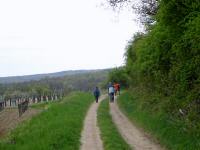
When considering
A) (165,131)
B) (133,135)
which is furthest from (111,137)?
(165,131)

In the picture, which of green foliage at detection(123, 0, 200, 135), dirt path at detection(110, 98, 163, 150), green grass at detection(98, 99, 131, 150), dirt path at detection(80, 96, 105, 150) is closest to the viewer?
green foliage at detection(123, 0, 200, 135)

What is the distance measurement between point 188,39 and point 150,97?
945 centimetres

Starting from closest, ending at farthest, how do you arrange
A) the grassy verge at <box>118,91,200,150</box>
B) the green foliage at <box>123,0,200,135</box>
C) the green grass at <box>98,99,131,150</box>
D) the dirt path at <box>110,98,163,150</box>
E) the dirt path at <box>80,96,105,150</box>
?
the green foliage at <box>123,0,200,135</box>, the grassy verge at <box>118,91,200,150</box>, the green grass at <box>98,99,131,150</box>, the dirt path at <box>110,98,163,150</box>, the dirt path at <box>80,96,105,150</box>

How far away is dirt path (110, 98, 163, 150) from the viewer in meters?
19.3

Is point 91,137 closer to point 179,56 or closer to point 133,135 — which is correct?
point 133,135

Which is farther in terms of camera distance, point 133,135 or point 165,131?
point 133,135

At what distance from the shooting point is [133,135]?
22.6m

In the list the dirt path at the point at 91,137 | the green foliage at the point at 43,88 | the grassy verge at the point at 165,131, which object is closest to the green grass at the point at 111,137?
the dirt path at the point at 91,137

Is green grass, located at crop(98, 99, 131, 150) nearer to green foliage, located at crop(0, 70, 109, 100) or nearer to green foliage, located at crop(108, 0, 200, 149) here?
green foliage, located at crop(108, 0, 200, 149)

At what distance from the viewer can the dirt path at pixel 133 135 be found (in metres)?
19.3

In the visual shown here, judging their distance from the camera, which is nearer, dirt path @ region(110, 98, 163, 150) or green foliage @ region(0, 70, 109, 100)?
dirt path @ region(110, 98, 163, 150)

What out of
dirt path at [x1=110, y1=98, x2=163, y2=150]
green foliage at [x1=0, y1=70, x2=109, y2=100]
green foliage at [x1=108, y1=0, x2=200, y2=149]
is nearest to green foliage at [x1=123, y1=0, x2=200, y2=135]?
green foliage at [x1=108, y1=0, x2=200, y2=149]

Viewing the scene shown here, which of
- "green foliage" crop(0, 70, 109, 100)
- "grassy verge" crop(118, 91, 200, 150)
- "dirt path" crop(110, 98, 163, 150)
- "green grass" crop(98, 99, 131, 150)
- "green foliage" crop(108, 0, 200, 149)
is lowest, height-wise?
"green foliage" crop(0, 70, 109, 100)

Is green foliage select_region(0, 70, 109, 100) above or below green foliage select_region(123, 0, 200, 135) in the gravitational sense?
below
